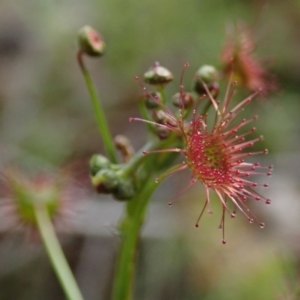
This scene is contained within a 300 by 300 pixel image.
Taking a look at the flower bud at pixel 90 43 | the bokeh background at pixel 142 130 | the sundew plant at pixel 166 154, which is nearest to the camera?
the sundew plant at pixel 166 154

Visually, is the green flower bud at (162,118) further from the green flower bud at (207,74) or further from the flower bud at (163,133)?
the green flower bud at (207,74)

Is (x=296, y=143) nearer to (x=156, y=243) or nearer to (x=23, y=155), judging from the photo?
(x=156, y=243)

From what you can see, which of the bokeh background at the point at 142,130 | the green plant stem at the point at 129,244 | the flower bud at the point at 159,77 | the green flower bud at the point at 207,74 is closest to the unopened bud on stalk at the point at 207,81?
the green flower bud at the point at 207,74

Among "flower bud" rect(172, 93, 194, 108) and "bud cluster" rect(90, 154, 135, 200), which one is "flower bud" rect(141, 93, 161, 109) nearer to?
"flower bud" rect(172, 93, 194, 108)

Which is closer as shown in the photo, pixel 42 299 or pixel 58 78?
pixel 42 299

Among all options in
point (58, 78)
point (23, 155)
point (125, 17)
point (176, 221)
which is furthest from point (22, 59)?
point (176, 221)
